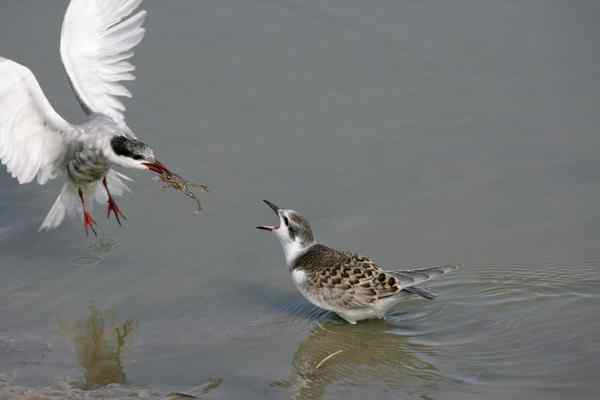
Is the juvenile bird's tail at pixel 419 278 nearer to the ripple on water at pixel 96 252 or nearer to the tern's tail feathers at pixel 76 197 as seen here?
the ripple on water at pixel 96 252

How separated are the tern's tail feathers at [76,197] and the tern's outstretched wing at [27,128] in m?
0.17

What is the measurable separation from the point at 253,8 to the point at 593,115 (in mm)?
3212

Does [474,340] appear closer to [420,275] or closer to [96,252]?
[420,275]

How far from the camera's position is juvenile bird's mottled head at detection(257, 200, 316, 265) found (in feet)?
18.7

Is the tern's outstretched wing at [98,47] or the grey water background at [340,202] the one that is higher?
the tern's outstretched wing at [98,47]

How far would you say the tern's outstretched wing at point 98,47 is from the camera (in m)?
6.97

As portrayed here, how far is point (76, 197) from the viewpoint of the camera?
6.84 metres

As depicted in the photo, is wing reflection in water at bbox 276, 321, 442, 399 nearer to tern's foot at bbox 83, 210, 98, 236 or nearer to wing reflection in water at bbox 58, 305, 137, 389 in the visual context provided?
wing reflection in water at bbox 58, 305, 137, 389

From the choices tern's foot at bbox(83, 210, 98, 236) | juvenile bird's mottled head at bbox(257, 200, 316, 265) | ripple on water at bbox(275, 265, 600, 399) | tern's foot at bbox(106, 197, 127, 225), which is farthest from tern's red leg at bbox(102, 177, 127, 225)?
ripple on water at bbox(275, 265, 600, 399)

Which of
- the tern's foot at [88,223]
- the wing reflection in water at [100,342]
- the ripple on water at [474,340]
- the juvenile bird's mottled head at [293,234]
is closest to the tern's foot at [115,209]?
the tern's foot at [88,223]

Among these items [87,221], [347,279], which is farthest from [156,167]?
[347,279]

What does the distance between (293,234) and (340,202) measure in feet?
2.67

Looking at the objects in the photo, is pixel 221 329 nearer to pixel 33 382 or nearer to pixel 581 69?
pixel 33 382

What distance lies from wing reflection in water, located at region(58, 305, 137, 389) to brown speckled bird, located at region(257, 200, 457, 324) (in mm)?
942
